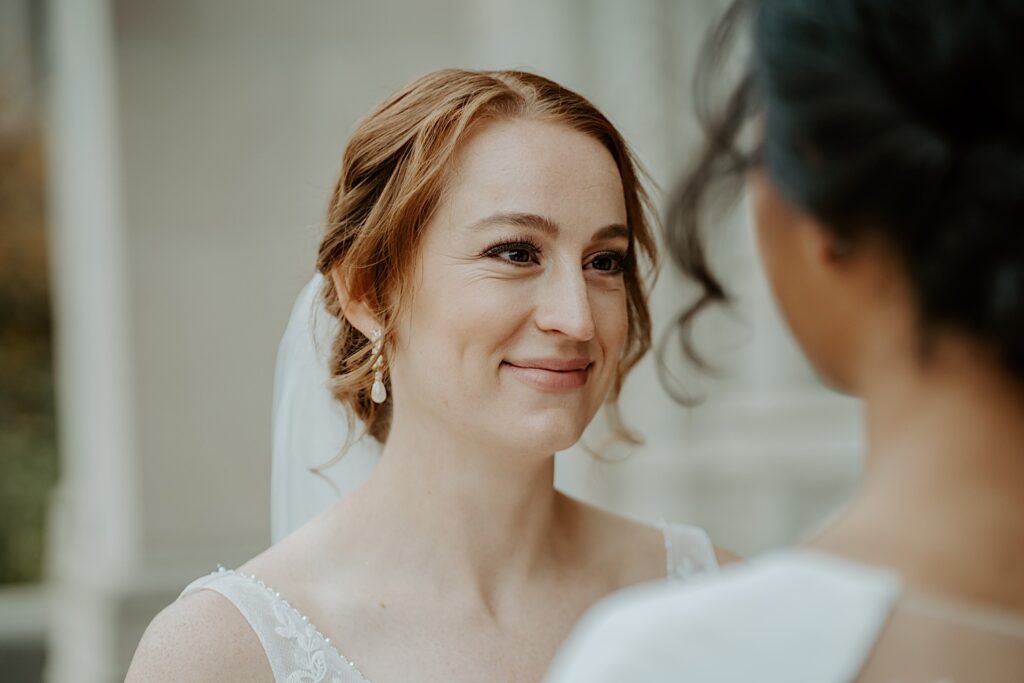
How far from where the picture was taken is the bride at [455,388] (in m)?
2.18

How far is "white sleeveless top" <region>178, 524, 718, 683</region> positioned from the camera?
213cm

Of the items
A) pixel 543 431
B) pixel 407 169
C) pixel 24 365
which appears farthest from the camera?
pixel 24 365

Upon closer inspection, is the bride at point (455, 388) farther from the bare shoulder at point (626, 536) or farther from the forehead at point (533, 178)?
the bare shoulder at point (626, 536)

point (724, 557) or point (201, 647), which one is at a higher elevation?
point (201, 647)

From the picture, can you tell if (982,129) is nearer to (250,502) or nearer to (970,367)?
(970,367)

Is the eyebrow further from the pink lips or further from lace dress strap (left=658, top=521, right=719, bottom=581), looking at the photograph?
lace dress strap (left=658, top=521, right=719, bottom=581)

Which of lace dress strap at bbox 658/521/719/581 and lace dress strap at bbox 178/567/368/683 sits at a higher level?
lace dress strap at bbox 178/567/368/683

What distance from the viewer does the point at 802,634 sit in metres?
1.07

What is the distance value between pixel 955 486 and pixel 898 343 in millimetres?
141

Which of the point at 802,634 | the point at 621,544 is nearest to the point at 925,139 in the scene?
the point at 802,634

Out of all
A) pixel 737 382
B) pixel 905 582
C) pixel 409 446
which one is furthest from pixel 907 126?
pixel 737 382

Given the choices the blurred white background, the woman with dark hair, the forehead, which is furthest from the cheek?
Answer: the blurred white background

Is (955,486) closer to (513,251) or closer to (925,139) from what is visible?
(925,139)

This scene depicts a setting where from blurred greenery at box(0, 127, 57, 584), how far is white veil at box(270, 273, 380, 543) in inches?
385
